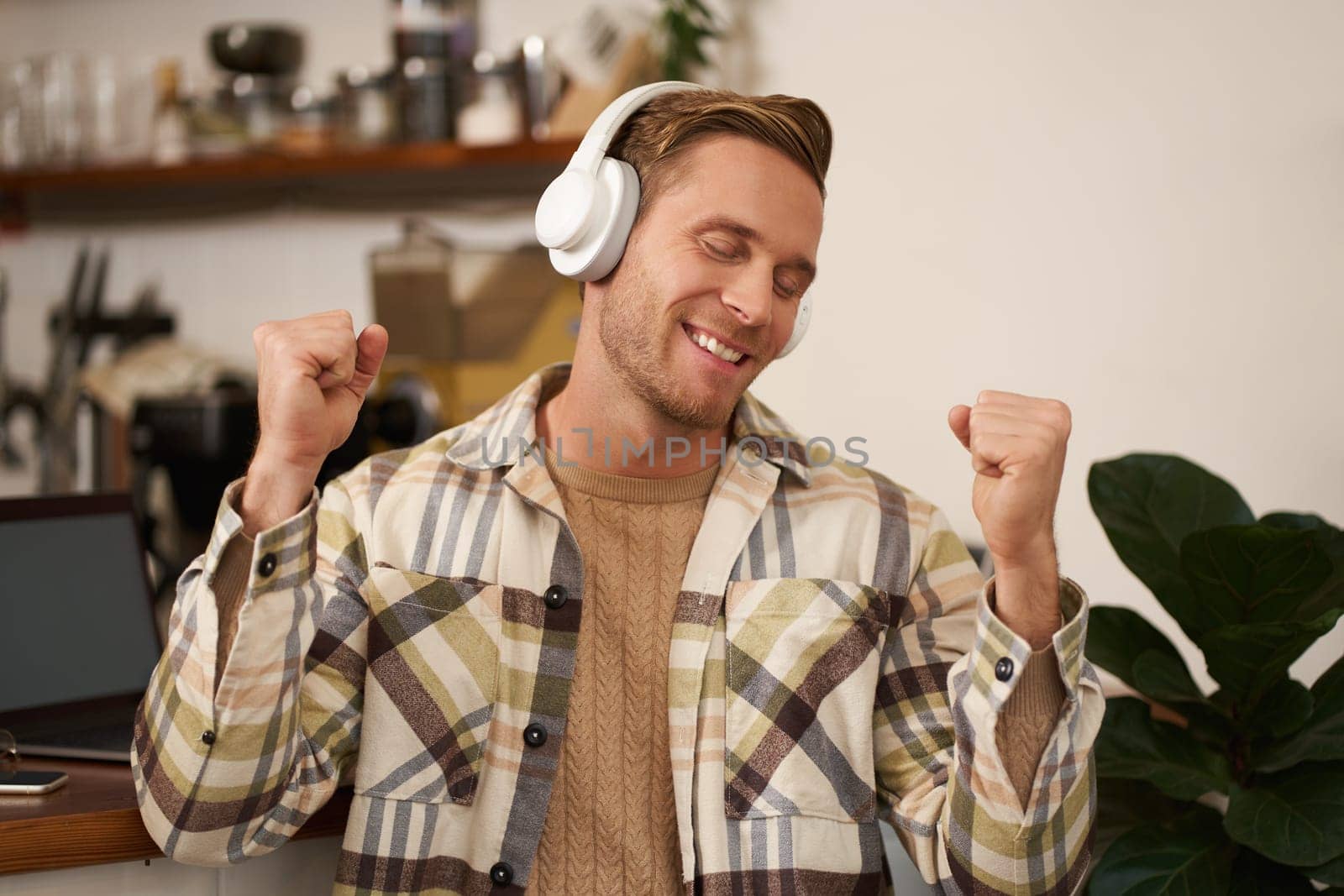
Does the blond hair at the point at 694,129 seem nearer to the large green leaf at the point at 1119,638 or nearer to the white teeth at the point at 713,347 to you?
the white teeth at the point at 713,347

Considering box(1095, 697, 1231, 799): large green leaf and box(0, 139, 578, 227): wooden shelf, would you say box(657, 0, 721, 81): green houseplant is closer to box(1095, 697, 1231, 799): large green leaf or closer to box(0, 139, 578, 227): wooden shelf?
box(0, 139, 578, 227): wooden shelf

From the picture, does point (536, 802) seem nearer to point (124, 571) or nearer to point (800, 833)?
point (800, 833)

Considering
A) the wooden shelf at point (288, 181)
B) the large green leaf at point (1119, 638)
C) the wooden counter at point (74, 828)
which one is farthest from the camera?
the wooden shelf at point (288, 181)

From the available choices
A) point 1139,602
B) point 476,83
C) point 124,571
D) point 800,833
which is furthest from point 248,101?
point 800,833

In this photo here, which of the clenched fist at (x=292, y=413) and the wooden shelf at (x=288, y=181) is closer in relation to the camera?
the clenched fist at (x=292, y=413)

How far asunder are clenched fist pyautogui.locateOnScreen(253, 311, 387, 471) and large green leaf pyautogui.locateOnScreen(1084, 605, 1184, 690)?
0.88 meters

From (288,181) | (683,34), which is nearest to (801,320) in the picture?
(683,34)

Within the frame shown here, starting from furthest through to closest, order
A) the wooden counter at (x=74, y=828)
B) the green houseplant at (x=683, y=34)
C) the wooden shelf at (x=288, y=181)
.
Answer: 1. the wooden shelf at (x=288, y=181)
2. the green houseplant at (x=683, y=34)
3. the wooden counter at (x=74, y=828)

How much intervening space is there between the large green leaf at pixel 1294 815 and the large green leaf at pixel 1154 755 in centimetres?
4

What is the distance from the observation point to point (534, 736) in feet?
3.79

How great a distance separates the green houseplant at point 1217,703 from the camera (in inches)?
51.3

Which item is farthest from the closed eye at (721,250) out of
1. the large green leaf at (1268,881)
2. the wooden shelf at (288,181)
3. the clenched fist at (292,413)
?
the wooden shelf at (288,181)

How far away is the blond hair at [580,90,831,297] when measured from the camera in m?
1.27

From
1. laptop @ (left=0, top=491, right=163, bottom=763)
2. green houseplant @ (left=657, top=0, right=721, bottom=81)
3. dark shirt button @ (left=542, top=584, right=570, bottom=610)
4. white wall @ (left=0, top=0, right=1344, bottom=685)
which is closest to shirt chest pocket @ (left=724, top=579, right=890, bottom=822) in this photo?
dark shirt button @ (left=542, top=584, right=570, bottom=610)
